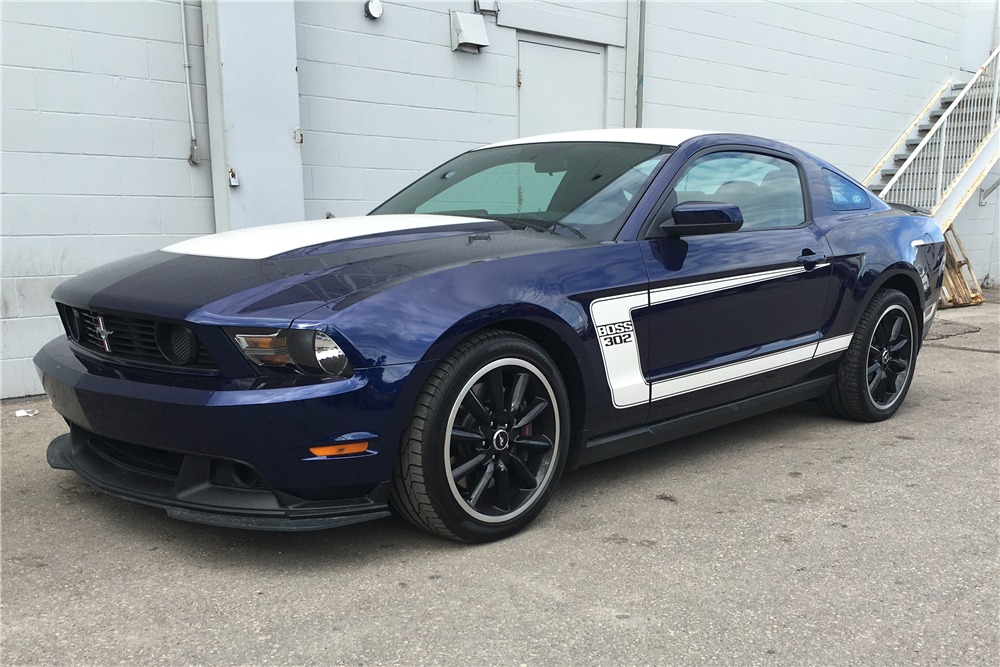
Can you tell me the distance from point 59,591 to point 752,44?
8.98 m

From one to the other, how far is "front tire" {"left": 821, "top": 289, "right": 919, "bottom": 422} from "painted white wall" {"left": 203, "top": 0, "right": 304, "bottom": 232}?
3.62m

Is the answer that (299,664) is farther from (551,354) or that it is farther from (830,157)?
(830,157)

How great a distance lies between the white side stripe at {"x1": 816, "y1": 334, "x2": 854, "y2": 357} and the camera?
4121 mm

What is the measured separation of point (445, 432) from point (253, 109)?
3.69 metres

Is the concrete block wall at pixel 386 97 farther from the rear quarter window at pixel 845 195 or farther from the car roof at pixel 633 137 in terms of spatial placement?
the rear quarter window at pixel 845 195

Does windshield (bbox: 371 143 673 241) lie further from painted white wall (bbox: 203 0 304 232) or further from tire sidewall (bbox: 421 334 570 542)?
painted white wall (bbox: 203 0 304 232)

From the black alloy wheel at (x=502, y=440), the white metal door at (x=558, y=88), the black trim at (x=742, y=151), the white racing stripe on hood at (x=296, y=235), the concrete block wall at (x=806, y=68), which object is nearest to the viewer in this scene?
the black alloy wheel at (x=502, y=440)

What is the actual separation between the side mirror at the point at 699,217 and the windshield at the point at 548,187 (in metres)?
0.20

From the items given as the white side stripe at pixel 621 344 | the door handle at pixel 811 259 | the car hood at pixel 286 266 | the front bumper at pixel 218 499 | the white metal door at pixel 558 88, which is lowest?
the front bumper at pixel 218 499

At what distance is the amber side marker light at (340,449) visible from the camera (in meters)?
2.51

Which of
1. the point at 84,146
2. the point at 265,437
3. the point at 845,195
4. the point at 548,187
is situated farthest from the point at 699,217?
the point at 84,146

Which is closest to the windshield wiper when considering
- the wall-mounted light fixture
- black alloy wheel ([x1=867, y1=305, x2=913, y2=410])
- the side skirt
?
the side skirt

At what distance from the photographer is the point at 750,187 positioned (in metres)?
3.94

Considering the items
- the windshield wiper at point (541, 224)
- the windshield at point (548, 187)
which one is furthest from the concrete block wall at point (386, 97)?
the windshield wiper at point (541, 224)
